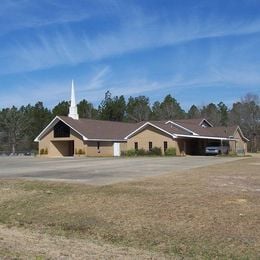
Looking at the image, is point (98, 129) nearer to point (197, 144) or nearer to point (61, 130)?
point (61, 130)

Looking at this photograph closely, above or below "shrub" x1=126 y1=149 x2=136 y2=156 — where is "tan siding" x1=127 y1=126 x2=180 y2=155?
above

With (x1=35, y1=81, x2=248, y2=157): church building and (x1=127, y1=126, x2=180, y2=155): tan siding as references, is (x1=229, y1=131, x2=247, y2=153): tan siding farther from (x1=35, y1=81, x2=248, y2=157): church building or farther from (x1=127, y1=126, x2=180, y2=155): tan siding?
(x1=127, y1=126, x2=180, y2=155): tan siding

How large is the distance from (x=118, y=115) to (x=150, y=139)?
41.5m

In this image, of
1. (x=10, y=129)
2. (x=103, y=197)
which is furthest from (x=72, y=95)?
(x=103, y=197)

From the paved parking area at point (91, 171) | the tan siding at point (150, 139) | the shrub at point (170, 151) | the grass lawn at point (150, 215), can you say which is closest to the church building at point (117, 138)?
the tan siding at point (150, 139)

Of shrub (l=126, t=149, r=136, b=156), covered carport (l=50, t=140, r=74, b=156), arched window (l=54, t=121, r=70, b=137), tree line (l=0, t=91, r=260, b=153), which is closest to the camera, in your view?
shrub (l=126, t=149, r=136, b=156)

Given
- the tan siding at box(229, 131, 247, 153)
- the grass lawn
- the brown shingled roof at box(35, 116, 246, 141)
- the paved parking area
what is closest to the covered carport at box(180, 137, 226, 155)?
the brown shingled roof at box(35, 116, 246, 141)

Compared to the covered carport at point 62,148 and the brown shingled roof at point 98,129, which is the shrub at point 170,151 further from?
the covered carport at point 62,148

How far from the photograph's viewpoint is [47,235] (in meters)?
10.4

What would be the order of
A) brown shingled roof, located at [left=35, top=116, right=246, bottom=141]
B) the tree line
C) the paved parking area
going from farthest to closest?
1. the tree line
2. brown shingled roof, located at [left=35, top=116, right=246, bottom=141]
3. the paved parking area

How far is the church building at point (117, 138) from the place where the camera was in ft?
185

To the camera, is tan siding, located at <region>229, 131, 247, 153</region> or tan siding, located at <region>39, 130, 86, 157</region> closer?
tan siding, located at <region>39, 130, 86, 157</region>

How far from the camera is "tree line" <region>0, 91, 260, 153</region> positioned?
91.9m

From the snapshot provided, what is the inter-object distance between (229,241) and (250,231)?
0.83m
